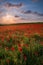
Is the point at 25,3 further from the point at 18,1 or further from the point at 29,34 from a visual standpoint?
the point at 29,34

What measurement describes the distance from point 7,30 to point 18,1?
1.20 ft

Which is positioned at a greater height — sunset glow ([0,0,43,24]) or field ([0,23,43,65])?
sunset glow ([0,0,43,24])

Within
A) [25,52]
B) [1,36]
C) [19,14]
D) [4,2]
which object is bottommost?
[25,52]

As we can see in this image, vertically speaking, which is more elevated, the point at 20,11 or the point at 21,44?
the point at 20,11

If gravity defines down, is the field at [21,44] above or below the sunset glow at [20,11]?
below

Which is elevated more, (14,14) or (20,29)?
(14,14)

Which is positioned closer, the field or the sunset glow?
the field

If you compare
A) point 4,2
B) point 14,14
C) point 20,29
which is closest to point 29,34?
point 20,29

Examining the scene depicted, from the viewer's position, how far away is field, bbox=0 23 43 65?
222 centimetres

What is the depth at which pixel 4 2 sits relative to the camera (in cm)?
241

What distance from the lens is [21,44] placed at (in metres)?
2.28

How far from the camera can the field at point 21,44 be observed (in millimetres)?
2217

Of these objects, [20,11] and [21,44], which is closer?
[21,44]

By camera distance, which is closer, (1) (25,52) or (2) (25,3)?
(1) (25,52)
